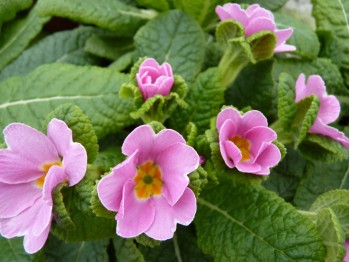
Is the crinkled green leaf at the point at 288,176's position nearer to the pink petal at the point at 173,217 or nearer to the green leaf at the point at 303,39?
the green leaf at the point at 303,39

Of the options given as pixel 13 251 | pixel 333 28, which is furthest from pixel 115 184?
pixel 333 28

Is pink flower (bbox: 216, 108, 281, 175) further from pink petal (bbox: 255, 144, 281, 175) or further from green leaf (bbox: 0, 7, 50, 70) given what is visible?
green leaf (bbox: 0, 7, 50, 70)

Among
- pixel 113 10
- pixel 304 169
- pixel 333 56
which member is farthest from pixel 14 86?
pixel 333 56

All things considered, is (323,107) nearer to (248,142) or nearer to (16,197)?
(248,142)

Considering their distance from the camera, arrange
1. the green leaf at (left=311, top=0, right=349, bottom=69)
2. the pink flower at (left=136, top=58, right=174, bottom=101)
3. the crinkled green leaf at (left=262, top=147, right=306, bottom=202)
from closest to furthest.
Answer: the pink flower at (left=136, top=58, right=174, bottom=101) → the crinkled green leaf at (left=262, top=147, right=306, bottom=202) → the green leaf at (left=311, top=0, right=349, bottom=69)

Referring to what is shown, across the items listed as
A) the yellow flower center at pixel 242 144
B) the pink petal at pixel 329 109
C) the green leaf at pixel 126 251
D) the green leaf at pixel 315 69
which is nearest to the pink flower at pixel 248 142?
the yellow flower center at pixel 242 144

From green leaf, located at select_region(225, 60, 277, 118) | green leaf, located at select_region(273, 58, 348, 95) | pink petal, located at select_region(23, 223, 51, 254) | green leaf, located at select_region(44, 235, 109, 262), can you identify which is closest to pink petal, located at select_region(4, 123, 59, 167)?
pink petal, located at select_region(23, 223, 51, 254)

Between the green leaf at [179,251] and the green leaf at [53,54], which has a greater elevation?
the green leaf at [53,54]

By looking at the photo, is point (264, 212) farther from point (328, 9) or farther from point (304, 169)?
point (328, 9)
